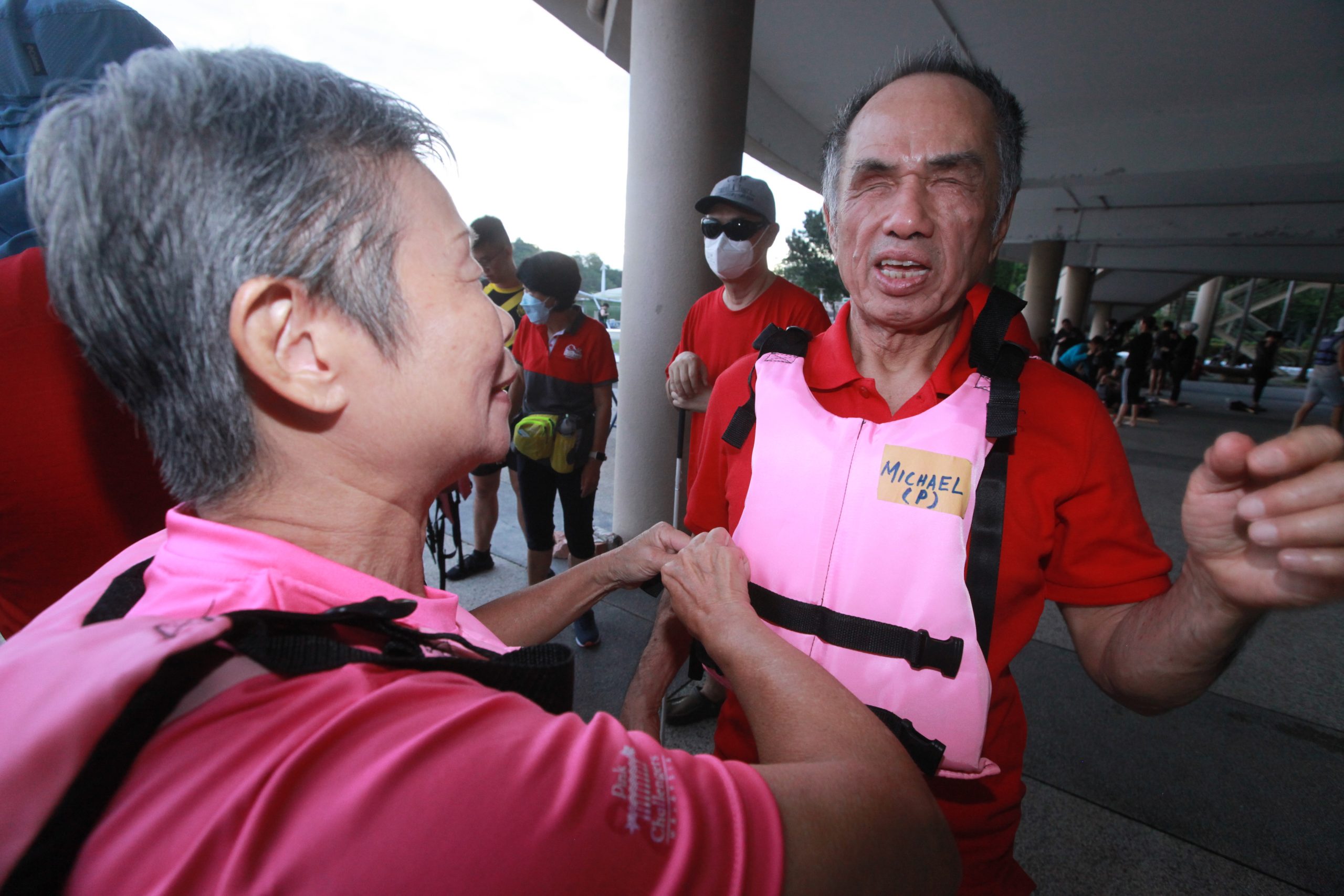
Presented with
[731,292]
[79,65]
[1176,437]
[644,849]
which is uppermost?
[79,65]

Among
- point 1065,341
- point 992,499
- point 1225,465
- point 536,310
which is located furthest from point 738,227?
point 1065,341

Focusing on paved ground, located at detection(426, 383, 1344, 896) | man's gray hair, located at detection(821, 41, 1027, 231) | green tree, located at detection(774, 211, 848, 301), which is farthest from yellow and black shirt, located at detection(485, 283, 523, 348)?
green tree, located at detection(774, 211, 848, 301)

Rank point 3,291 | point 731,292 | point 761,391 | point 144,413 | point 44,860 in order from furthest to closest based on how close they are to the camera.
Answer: point 731,292 < point 761,391 < point 3,291 < point 144,413 < point 44,860

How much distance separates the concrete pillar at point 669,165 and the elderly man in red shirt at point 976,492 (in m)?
2.73

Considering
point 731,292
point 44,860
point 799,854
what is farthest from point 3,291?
point 731,292

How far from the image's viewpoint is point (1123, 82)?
7.87 meters

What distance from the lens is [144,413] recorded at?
818 millimetres

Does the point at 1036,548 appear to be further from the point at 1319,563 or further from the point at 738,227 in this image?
the point at 738,227

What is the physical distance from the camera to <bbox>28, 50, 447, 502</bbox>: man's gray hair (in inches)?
27.0

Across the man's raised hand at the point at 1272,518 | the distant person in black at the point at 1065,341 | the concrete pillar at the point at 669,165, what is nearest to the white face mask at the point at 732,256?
the concrete pillar at the point at 669,165

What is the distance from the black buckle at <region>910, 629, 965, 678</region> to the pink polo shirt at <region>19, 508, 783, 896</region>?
0.66 m

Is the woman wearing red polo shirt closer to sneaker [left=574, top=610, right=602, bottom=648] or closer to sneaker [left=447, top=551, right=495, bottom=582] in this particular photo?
sneaker [left=574, top=610, right=602, bottom=648]

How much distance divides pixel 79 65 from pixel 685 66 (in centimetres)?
359

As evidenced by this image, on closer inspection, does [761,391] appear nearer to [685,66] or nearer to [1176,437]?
[685,66]
